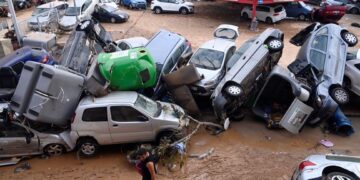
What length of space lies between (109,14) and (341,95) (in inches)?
642

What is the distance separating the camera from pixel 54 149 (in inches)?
343

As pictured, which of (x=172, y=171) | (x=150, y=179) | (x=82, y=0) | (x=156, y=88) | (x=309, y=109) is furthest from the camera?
(x=82, y=0)

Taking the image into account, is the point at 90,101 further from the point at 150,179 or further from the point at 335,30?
the point at 335,30

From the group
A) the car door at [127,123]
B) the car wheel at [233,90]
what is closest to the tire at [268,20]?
the car wheel at [233,90]

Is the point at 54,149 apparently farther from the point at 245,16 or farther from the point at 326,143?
the point at 245,16

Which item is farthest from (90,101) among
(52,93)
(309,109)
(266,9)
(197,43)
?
(266,9)

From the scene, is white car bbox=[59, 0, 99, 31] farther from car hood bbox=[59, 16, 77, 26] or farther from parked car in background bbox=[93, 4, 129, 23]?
parked car in background bbox=[93, 4, 129, 23]

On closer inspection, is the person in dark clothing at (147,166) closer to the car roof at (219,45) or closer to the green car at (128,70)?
the green car at (128,70)

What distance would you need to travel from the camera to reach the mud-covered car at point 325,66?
9.30 metres

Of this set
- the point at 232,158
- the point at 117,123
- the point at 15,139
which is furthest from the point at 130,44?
the point at 232,158

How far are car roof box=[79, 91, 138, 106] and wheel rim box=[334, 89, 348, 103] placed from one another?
216 inches

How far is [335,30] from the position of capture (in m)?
11.8

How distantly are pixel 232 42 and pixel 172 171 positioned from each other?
252 inches

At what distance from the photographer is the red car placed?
2256cm
